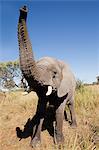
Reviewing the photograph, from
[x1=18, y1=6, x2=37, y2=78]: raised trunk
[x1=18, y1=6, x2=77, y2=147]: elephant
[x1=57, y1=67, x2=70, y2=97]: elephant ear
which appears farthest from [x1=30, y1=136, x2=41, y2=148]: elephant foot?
[x1=18, y1=6, x2=37, y2=78]: raised trunk

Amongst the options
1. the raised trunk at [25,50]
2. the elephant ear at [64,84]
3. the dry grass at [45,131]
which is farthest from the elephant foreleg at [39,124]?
the raised trunk at [25,50]

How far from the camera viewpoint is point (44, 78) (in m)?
6.36

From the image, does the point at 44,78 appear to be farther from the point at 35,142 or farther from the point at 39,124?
the point at 35,142

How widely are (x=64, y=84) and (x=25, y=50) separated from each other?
6.45 feet

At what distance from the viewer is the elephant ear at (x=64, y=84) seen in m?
7.05

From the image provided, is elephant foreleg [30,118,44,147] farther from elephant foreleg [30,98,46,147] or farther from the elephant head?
the elephant head

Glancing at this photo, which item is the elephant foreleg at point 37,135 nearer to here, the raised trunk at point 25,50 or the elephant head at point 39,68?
the elephant head at point 39,68

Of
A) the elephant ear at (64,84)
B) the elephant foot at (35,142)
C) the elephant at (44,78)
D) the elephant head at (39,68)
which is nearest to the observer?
the elephant head at (39,68)

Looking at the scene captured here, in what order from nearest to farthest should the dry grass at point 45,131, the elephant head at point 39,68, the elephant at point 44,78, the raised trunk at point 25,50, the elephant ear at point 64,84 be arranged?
the raised trunk at point 25,50, the elephant head at point 39,68, the elephant at point 44,78, the elephant ear at point 64,84, the dry grass at point 45,131

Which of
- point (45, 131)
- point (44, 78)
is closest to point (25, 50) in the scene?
point (44, 78)

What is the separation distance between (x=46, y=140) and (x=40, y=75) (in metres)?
1.98

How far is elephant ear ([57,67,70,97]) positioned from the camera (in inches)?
278

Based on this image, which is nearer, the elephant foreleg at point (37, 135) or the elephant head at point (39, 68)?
the elephant head at point (39, 68)

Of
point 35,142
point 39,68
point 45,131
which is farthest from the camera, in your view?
point 45,131
